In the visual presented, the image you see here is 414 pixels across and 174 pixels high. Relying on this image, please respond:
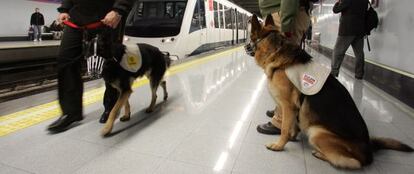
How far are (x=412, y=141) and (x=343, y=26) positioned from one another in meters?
2.89

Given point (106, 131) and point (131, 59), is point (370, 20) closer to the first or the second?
point (131, 59)

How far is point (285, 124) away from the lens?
2020 millimetres

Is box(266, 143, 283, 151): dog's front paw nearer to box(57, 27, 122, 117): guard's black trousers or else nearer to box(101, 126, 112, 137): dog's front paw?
box(101, 126, 112, 137): dog's front paw

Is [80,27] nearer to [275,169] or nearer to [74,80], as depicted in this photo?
[74,80]

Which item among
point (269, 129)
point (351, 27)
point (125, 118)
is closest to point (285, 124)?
point (269, 129)

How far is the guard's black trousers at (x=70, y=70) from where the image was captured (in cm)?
235

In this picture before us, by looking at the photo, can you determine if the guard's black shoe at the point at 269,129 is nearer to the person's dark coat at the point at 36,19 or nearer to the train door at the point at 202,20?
the train door at the point at 202,20

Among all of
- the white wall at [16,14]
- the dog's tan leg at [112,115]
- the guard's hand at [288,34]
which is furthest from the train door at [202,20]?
the white wall at [16,14]

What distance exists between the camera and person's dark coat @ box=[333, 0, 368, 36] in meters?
4.64

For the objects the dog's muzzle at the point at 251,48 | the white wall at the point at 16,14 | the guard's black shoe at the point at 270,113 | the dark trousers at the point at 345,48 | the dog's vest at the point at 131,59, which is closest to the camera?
the dog's muzzle at the point at 251,48

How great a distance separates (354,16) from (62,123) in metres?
4.53

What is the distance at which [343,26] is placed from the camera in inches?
188

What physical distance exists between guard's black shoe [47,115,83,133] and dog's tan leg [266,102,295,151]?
1656 millimetres

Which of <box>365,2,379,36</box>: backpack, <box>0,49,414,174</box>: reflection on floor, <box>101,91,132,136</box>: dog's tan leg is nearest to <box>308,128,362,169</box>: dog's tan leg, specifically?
<box>0,49,414,174</box>: reflection on floor
